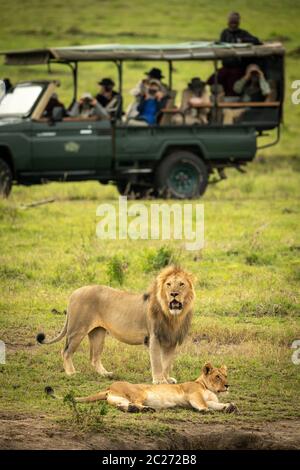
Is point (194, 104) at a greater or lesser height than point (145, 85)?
lesser

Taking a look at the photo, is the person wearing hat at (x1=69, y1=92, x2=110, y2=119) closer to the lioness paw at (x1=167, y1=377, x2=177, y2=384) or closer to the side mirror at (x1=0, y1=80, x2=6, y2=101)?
the side mirror at (x1=0, y1=80, x2=6, y2=101)

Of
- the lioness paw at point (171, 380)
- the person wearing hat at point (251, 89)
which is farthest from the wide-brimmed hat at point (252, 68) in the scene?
the lioness paw at point (171, 380)

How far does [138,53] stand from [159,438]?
10544 millimetres

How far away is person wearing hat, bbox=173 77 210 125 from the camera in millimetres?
17922

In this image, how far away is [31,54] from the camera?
17594 millimetres

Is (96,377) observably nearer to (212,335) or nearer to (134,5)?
Result: (212,335)

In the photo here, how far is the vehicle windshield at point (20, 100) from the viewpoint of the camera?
17.2m

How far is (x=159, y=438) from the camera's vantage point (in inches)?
299

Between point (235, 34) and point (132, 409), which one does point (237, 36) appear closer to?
point (235, 34)

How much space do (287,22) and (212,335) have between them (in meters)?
23.6

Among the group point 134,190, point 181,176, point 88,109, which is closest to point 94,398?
point 88,109

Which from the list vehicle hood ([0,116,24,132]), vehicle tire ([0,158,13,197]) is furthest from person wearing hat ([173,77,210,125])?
vehicle tire ([0,158,13,197])

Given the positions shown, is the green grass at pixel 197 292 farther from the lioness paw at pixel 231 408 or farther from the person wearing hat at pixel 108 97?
the person wearing hat at pixel 108 97

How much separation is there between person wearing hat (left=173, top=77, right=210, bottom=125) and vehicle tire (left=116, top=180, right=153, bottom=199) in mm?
1038
